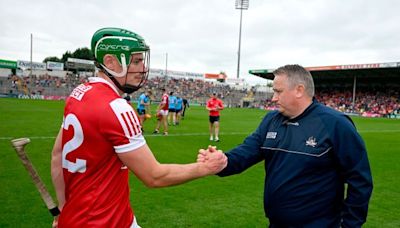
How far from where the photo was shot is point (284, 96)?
3020 mm

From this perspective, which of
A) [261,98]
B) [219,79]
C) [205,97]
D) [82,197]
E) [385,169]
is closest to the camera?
[82,197]

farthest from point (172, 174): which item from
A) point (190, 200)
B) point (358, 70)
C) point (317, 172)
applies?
point (358, 70)

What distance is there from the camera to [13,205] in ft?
18.2

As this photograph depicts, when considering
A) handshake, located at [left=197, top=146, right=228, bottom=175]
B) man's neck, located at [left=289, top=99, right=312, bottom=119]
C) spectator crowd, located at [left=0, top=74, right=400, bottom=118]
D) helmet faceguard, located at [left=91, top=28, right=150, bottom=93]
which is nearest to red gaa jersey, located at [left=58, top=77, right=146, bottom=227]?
helmet faceguard, located at [left=91, top=28, right=150, bottom=93]

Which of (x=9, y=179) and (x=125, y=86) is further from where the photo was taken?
(x=9, y=179)

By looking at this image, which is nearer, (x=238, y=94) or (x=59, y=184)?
(x=59, y=184)

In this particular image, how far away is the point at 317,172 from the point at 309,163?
0.36ft

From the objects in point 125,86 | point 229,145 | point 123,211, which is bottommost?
point 229,145

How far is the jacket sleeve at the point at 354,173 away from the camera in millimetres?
2617

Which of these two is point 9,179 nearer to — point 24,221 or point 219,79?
point 24,221

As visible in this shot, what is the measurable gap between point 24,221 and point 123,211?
341cm

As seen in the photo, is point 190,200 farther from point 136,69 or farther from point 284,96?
point 136,69

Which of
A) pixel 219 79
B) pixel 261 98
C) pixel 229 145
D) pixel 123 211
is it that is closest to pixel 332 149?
pixel 123 211

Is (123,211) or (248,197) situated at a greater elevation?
(123,211)
